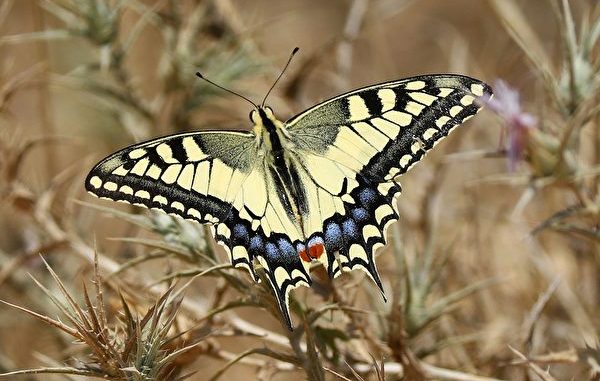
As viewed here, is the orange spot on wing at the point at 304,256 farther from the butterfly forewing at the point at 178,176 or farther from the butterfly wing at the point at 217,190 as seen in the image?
the butterfly forewing at the point at 178,176

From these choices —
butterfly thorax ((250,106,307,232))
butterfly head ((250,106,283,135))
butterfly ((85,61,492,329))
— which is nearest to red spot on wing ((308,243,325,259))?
butterfly ((85,61,492,329))

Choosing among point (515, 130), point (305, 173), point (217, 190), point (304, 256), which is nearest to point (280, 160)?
point (305, 173)

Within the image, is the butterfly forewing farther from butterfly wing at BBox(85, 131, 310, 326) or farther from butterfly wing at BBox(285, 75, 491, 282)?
butterfly wing at BBox(285, 75, 491, 282)

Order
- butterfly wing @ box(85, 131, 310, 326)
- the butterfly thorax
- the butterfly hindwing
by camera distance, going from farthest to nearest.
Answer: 1. the butterfly thorax
2. butterfly wing @ box(85, 131, 310, 326)
3. the butterfly hindwing

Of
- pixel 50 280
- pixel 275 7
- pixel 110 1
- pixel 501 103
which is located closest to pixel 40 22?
pixel 110 1

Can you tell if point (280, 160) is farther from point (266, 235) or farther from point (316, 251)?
point (316, 251)
